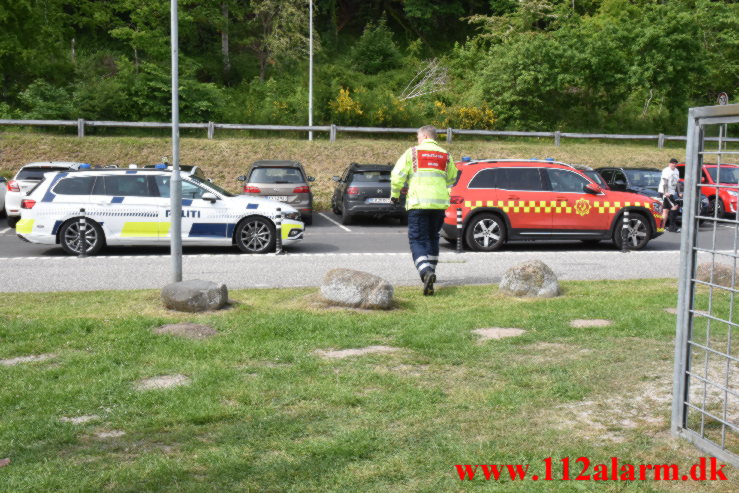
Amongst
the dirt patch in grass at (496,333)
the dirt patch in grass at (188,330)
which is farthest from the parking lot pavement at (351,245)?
the dirt patch in grass at (496,333)

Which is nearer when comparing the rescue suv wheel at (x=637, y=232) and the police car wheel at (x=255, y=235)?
the police car wheel at (x=255, y=235)

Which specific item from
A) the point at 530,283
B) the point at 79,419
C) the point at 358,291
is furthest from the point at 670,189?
the point at 79,419

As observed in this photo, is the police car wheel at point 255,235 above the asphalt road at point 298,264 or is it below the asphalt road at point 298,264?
above

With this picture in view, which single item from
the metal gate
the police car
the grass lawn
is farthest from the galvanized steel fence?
the metal gate

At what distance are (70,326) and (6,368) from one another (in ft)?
4.52

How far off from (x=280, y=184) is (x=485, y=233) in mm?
6254

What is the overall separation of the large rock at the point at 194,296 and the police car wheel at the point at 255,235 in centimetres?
672

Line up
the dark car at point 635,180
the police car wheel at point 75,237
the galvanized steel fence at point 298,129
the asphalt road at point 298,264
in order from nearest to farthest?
the asphalt road at point 298,264
the police car wheel at point 75,237
the dark car at point 635,180
the galvanized steel fence at point 298,129

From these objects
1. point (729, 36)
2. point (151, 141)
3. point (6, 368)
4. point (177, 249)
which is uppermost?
point (729, 36)

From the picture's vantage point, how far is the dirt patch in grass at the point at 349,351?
22.1ft

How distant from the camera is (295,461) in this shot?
171 inches

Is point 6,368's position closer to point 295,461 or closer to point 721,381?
point 295,461

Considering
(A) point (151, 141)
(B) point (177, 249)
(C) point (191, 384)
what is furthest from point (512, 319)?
(A) point (151, 141)

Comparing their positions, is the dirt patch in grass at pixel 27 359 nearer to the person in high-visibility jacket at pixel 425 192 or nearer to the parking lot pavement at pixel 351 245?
the person in high-visibility jacket at pixel 425 192
